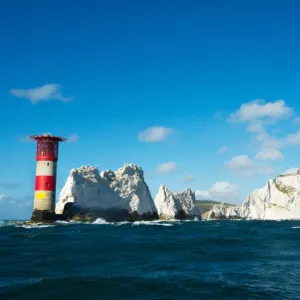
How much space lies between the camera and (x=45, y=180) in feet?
284

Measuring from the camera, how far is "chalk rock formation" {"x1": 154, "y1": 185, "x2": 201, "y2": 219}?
152 metres

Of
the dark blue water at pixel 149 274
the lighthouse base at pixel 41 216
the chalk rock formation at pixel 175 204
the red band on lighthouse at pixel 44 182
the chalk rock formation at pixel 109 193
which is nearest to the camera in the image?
the dark blue water at pixel 149 274

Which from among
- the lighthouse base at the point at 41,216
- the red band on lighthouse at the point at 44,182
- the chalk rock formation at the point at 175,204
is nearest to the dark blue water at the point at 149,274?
the red band on lighthouse at the point at 44,182

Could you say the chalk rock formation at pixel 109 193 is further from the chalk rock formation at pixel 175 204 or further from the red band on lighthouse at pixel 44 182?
the red band on lighthouse at pixel 44 182

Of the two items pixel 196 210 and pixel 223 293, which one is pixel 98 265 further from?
pixel 196 210

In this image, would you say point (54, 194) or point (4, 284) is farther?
point (54, 194)

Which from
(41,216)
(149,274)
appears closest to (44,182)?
(41,216)

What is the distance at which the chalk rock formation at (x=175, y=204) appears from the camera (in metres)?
152

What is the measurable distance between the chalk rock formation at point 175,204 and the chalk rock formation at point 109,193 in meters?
18.5

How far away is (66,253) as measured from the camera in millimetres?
28891

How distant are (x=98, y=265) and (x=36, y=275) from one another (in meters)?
4.35

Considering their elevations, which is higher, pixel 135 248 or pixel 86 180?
pixel 86 180

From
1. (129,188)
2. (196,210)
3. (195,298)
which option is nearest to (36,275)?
(195,298)

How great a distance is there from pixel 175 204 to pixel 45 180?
77.6 meters
